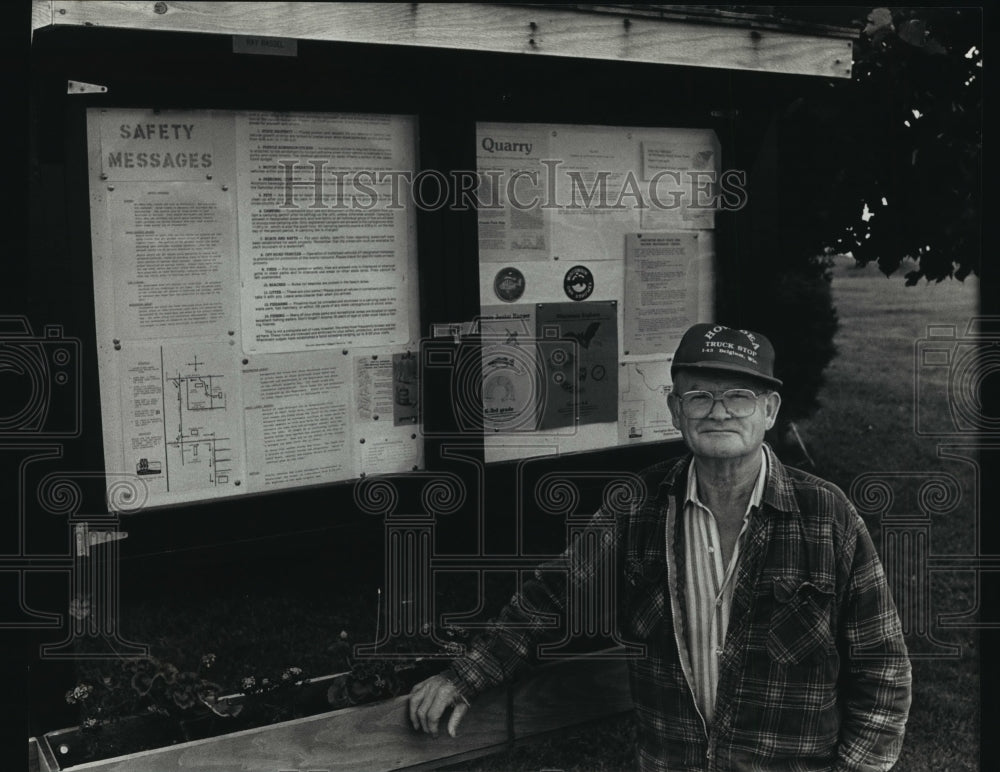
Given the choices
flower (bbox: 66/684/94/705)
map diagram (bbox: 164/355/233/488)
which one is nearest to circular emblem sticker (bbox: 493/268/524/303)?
map diagram (bbox: 164/355/233/488)

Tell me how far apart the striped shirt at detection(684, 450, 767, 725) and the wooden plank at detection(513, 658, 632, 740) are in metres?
0.60

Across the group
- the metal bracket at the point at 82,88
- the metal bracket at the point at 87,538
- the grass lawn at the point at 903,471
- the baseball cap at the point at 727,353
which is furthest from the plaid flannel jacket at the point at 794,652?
the metal bracket at the point at 82,88

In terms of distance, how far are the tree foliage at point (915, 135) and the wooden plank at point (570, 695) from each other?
2.32 metres

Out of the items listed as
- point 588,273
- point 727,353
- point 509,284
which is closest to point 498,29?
point 509,284

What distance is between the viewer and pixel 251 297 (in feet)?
12.3

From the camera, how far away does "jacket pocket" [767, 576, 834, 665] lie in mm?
2930

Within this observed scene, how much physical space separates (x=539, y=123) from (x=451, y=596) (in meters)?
1.97

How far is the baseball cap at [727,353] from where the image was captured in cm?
299

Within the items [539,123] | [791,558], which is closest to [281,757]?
[791,558]

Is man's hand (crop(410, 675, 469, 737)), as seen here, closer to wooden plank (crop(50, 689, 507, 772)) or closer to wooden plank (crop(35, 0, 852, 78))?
wooden plank (crop(50, 689, 507, 772))

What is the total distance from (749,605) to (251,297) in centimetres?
185

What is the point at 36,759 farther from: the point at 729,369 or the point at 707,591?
the point at 729,369

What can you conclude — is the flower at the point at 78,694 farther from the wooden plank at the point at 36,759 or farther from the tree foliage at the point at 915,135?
the tree foliage at the point at 915,135

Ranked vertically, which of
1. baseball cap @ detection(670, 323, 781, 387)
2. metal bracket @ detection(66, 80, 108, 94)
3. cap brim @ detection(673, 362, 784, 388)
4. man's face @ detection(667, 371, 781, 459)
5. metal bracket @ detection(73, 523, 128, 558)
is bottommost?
metal bracket @ detection(73, 523, 128, 558)
